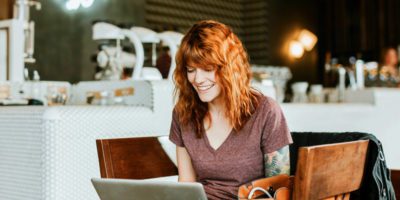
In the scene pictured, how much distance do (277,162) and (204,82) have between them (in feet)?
1.13

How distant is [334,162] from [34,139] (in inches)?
51.9

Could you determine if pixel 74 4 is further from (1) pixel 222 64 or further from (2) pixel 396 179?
(2) pixel 396 179

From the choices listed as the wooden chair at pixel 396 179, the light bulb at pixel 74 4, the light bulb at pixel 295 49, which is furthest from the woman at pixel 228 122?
the light bulb at pixel 295 49

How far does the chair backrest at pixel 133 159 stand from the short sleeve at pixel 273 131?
439 mm

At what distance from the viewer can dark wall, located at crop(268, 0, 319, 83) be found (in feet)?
30.1

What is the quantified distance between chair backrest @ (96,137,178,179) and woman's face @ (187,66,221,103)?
32cm

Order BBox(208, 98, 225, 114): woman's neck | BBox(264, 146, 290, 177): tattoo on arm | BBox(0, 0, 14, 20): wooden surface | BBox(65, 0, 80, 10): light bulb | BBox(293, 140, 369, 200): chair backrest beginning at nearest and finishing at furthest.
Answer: BBox(293, 140, 369, 200): chair backrest, BBox(264, 146, 290, 177): tattoo on arm, BBox(208, 98, 225, 114): woman's neck, BBox(0, 0, 14, 20): wooden surface, BBox(65, 0, 80, 10): light bulb

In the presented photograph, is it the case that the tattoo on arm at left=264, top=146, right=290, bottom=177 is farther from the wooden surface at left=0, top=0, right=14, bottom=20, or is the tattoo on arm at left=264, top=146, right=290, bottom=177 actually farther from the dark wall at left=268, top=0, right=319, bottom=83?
the dark wall at left=268, top=0, right=319, bottom=83

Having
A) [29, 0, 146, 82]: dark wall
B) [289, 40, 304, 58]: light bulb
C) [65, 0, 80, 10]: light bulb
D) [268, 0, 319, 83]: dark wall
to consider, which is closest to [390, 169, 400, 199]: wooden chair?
[65, 0, 80, 10]: light bulb

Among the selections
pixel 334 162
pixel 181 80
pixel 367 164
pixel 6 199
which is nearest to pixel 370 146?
pixel 367 164

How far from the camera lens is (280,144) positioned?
6.12 ft

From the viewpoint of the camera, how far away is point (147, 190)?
1470 millimetres

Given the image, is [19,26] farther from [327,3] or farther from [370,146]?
[327,3]

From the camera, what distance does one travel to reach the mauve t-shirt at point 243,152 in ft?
6.21
